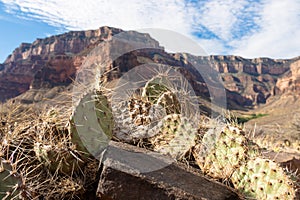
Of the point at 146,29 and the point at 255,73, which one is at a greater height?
the point at 255,73

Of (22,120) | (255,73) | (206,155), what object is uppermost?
(255,73)

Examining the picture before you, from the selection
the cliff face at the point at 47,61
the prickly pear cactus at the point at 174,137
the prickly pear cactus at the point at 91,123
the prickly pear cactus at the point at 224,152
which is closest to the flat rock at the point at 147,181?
the prickly pear cactus at the point at 91,123

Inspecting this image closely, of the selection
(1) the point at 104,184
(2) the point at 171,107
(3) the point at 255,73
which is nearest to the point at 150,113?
(2) the point at 171,107

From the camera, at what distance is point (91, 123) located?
2387 mm

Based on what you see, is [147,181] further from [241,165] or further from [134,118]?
[134,118]

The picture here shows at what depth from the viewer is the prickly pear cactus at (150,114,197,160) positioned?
2861 mm

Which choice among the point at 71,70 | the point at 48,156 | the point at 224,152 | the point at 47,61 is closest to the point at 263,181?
the point at 224,152

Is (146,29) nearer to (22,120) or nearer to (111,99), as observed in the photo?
(111,99)

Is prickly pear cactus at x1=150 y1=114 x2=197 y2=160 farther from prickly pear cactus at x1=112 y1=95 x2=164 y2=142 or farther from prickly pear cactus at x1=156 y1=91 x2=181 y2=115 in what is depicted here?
prickly pear cactus at x1=156 y1=91 x2=181 y2=115

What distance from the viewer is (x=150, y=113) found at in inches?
125

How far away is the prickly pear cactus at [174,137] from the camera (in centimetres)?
286

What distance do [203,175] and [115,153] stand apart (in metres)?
0.74

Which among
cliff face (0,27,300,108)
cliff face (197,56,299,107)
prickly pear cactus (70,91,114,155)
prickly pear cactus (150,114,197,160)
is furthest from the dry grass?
cliff face (197,56,299,107)

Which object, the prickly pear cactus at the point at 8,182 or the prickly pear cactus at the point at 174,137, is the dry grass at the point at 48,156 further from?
the prickly pear cactus at the point at 174,137
